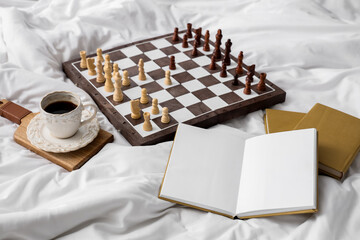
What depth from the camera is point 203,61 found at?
1.79 meters

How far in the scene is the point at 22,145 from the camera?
4.33ft

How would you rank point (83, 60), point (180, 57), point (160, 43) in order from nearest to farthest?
point (83, 60)
point (180, 57)
point (160, 43)

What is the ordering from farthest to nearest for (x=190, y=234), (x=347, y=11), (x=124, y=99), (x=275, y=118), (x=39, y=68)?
(x=347, y=11) → (x=39, y=68) → (x=124, y=99) → (x=275, y=118) → (x=190, y=234)

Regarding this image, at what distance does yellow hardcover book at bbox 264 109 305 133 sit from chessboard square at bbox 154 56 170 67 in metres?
0.52

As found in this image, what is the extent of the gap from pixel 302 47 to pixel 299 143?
0.83m

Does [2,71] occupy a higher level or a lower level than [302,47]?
higher

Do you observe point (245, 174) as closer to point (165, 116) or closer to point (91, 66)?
point (165, 116)

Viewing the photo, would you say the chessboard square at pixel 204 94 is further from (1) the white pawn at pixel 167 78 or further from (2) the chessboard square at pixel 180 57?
(2) the chessboard square at pixel 180 57

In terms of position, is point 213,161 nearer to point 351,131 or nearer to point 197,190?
point 197,190

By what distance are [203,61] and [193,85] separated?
0.20 metres

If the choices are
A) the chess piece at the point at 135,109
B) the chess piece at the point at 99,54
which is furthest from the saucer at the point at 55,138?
the chess piece at the point at 99,54

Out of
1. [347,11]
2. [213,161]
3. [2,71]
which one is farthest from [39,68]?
[347,11]

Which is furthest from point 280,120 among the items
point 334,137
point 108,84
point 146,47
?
point 146,47

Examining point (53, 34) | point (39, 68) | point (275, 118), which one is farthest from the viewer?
point (53, 34)
